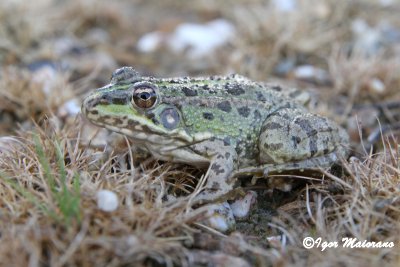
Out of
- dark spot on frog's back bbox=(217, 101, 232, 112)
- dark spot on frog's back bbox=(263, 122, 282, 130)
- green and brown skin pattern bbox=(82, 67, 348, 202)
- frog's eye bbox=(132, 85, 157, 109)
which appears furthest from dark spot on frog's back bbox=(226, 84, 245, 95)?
frog's eye bbox=(132, 85, 157, 109)

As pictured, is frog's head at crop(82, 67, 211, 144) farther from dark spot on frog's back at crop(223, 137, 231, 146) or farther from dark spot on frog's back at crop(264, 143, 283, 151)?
dark spot on frog's back at crop(264, 143, 283, 151)

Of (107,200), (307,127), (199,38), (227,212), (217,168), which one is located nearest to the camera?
(107,200)

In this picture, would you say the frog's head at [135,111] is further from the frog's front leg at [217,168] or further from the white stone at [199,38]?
the white stone at [199,38]

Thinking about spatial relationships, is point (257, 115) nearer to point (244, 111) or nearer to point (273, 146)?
point (244, 111)

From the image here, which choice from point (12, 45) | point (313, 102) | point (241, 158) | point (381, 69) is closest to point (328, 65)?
point (381, 69)

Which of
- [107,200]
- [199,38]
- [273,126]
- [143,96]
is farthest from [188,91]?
[199,38]

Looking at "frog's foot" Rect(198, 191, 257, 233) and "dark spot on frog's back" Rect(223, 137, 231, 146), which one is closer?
"frog's foot" Rect(198, 191, 257, 233)

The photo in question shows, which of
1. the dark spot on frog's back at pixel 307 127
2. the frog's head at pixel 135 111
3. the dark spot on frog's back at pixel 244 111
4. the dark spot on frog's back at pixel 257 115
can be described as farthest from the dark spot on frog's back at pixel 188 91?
the dark spot on frog's back at pixel 307 127

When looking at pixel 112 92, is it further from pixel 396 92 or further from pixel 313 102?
pixel 396 92
